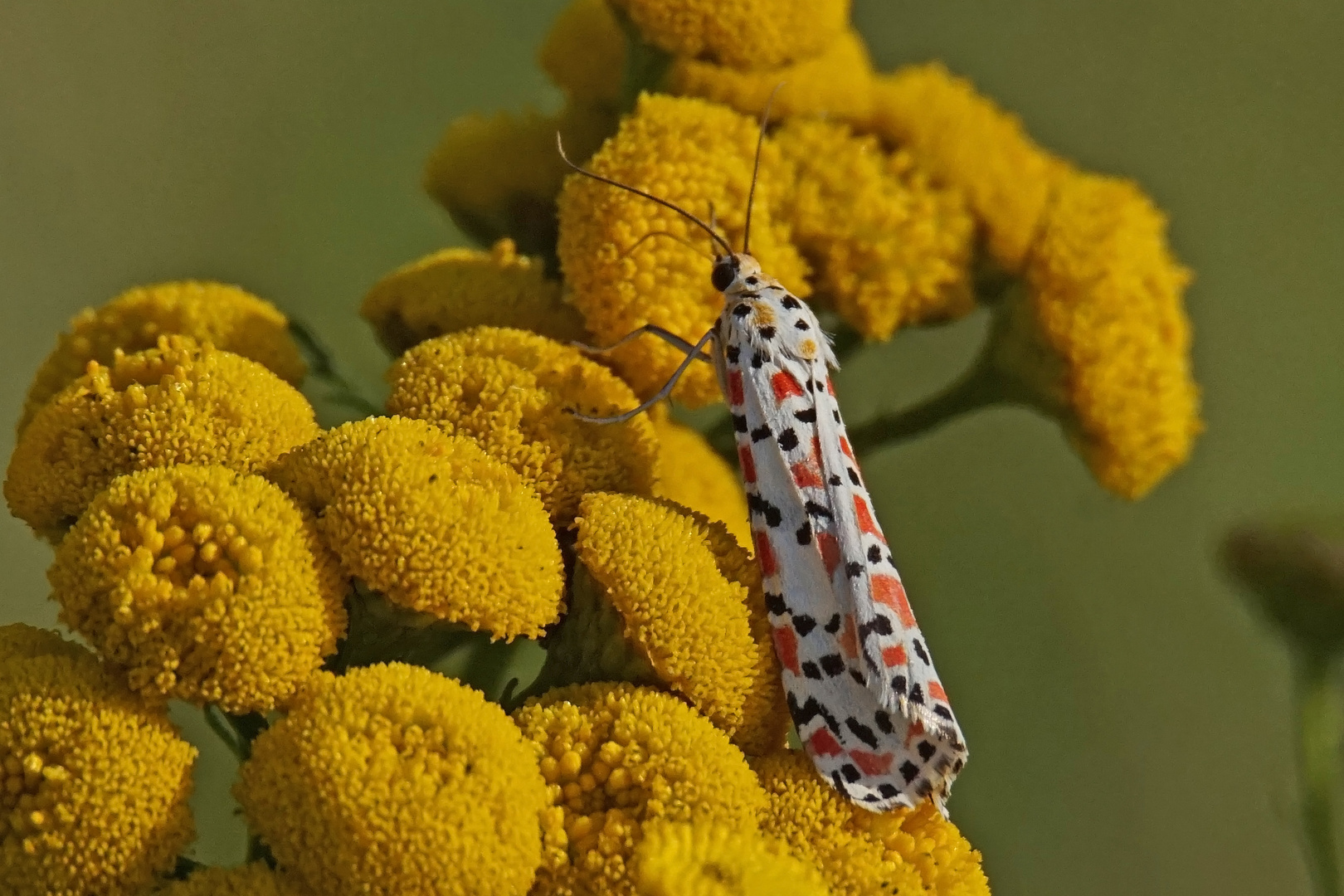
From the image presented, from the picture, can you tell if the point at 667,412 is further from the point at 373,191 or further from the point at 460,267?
the point at 373,191

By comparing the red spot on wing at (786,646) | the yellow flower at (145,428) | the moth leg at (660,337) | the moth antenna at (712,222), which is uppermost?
the yellow flower at (145,428)

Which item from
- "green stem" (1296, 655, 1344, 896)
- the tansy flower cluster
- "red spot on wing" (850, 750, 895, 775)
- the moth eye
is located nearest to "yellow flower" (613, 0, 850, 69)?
the tansy flower cluster

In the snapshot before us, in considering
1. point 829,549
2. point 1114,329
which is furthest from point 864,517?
point 1114,329

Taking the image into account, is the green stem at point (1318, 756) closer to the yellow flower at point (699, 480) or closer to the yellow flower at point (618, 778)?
the yellow flower at point (699, 480)

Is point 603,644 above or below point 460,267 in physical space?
below

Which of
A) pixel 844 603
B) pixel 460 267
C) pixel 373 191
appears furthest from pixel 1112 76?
pixel 844 603

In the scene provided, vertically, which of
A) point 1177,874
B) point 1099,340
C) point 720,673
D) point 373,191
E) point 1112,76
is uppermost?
point 373,191

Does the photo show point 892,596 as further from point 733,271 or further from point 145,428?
point 145,428

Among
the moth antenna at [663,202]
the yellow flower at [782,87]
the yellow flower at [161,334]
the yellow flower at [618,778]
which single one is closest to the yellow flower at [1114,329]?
the yellow flower at [782,87]
